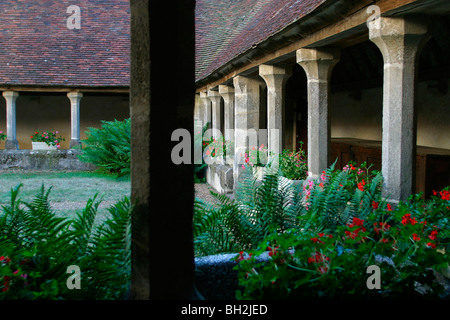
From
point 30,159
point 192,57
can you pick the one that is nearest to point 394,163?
point 192,57

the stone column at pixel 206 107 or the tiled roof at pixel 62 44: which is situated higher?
the tiled roof at pixel 62 44

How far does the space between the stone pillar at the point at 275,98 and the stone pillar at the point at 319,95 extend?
152 cm

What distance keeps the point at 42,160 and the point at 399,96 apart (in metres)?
11.1

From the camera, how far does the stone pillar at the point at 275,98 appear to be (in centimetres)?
714

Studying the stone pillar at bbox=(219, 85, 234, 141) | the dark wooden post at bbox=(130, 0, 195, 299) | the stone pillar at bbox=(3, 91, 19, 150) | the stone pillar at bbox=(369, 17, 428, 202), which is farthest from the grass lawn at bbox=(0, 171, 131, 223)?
the dark wooden post at bbox=(130, 0, 195, 299)

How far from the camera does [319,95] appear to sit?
218 inches

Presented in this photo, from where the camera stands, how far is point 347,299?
72.9 inches

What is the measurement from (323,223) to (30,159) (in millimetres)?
11543

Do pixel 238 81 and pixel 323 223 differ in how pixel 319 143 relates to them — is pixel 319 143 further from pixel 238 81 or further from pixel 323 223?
pixel 238 81

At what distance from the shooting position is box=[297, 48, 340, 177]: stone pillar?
5.53m

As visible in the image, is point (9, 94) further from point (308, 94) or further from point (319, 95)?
point (319, 95)

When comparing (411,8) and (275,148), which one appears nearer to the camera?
(411,8)

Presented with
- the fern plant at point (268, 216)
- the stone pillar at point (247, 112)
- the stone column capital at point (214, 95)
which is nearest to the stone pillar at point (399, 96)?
the fern plant at point (268, 216)

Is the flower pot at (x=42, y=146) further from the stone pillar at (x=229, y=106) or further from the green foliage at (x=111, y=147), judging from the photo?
the stone pillar at (x=229, y=106)
